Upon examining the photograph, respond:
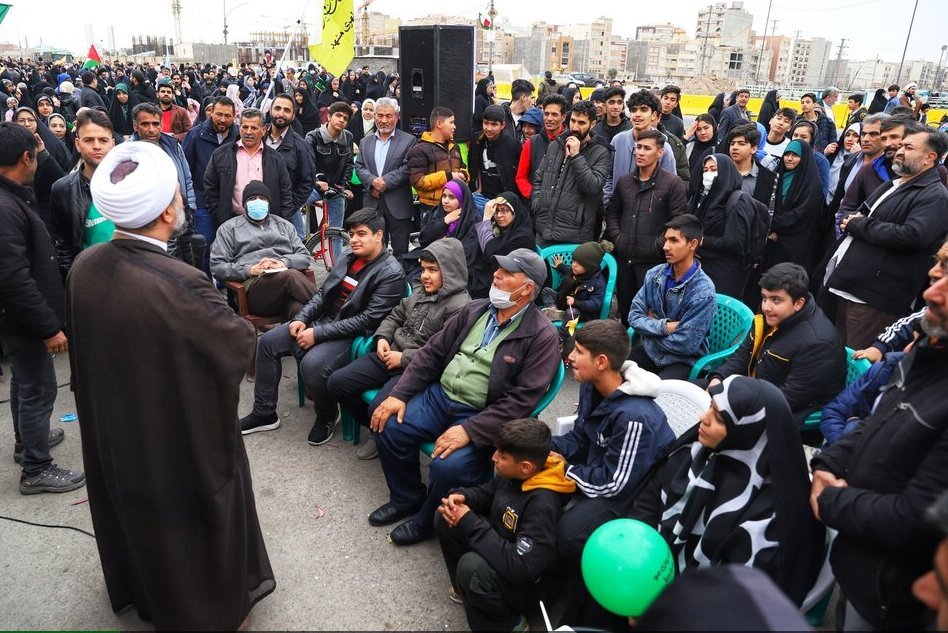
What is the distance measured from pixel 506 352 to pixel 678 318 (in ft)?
4.43

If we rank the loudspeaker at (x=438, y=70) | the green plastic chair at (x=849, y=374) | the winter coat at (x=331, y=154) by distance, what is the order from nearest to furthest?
the green plastic chair at (x=849, y=374)
the winter coat at (x=331, y=154)
the loudspeaker at (x=438, y=70)

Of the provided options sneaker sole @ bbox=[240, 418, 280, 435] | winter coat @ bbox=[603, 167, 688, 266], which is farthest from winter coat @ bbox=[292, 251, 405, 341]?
winter coat @ bbox=[603, 167, 688, 266]

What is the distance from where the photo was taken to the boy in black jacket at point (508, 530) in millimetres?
2631

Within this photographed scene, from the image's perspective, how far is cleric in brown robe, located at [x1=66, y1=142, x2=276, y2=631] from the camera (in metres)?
2.19

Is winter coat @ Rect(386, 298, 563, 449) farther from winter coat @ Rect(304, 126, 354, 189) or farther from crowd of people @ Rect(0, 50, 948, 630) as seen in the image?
winter coat @ Rect(304, 126, 354, 189)

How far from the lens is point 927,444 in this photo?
201cm

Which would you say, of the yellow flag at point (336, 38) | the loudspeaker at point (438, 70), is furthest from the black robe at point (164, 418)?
the loudspeaker at point (438, 70)

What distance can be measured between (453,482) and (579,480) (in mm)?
677

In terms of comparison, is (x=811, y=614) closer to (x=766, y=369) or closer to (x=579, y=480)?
(x=579, y=480)

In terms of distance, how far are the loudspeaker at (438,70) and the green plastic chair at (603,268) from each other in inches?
136

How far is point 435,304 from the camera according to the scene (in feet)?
13.5

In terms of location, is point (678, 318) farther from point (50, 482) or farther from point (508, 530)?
point (50, 482)

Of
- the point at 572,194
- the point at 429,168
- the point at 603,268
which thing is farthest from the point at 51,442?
the point at 572,194

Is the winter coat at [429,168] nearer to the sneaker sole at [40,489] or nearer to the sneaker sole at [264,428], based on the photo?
the sneaker sole at [264,428]
